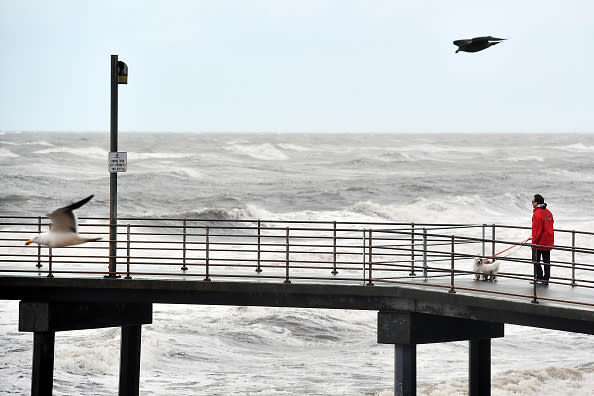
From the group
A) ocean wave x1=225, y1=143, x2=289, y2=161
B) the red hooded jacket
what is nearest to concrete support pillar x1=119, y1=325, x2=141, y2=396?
the red hooded jacket

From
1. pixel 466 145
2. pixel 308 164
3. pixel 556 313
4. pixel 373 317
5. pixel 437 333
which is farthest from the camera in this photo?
pixel 466 145

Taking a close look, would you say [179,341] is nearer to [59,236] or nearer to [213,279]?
[213,279]

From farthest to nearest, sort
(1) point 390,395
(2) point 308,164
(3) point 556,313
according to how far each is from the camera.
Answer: (2) point 308,164 < (1) point 390,395 < (3) point 556,313

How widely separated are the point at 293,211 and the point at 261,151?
151 ft

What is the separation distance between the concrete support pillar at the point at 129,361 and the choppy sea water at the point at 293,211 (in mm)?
6949

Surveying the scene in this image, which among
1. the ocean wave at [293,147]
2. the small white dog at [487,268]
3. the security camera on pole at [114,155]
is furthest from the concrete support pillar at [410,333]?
the ocean wave at [293,147]

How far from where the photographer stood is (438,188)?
83938 millimetres

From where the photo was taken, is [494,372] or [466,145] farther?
[466,145]

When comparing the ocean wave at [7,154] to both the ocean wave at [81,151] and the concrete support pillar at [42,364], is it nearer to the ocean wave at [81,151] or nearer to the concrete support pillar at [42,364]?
the ocean wave at [81,151]

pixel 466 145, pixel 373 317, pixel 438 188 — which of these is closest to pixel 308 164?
pixel 438 188

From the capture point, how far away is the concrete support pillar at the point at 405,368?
14.9 m

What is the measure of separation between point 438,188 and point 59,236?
237 feet

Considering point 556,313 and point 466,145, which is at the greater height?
point 466,145

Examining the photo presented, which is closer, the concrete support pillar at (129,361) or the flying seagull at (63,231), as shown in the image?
the flying seagull at (63,231)
